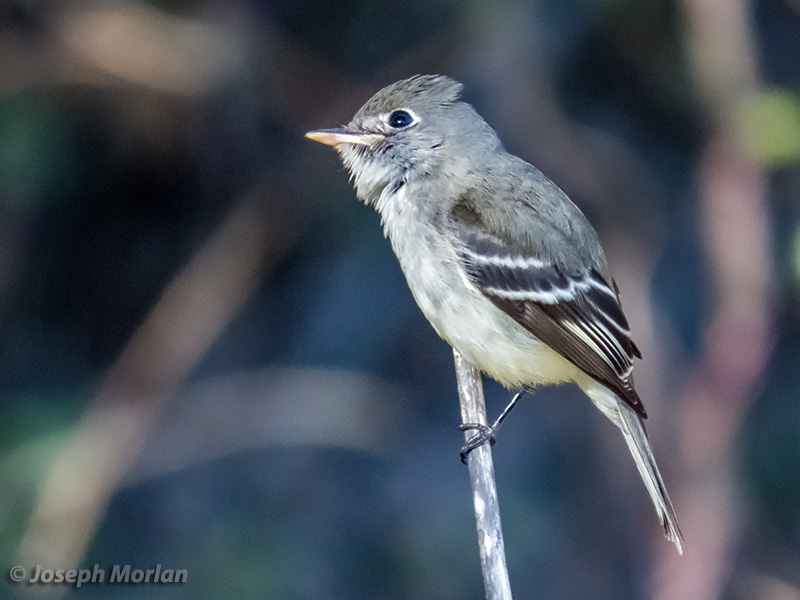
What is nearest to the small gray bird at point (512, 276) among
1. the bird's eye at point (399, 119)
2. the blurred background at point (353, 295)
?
the bird's eye at point (399, 119)

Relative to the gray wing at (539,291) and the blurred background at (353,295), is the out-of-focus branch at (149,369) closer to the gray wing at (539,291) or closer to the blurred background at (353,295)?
the blurred background at (353,295)

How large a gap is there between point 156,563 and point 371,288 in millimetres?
1605

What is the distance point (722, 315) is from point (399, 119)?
1.90 meters

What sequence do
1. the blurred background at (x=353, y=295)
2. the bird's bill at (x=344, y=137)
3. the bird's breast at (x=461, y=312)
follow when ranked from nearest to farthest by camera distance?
the bird's breast at (x=461, y=312), the bird's bill at (x=344, y=137), the blurred background at (x=353, y=295)

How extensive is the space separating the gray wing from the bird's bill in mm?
472

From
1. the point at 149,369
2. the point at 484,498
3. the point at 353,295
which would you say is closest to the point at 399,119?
the point at 353,295

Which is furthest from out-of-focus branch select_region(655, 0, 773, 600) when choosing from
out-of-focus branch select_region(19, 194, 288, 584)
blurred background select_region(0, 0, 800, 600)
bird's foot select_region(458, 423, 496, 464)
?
out-of-focus branch select_region(19, 194, 288, 584)

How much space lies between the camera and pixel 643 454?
341cm

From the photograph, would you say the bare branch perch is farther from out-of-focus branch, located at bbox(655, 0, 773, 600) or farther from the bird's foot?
out-of-focus branch, located at bbox(655, 0, 773, 600)

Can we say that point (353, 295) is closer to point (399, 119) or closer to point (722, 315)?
point (399, 119)

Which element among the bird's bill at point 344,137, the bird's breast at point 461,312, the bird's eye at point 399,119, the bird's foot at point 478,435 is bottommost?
the bird's foot at point 478,435

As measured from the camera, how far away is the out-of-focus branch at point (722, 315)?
4480mm

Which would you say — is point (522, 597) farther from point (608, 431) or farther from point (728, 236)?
point (728, 236)

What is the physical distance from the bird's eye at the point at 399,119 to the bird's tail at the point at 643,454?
1.16 meters
